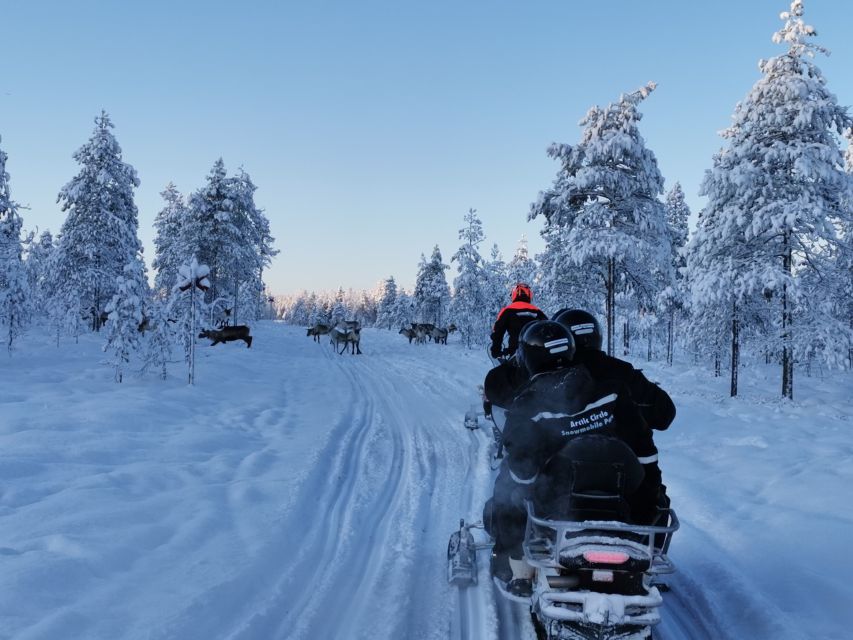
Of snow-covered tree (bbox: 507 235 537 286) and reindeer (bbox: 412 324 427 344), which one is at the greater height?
snow-covered tree (bbox: 507 235 537 286)

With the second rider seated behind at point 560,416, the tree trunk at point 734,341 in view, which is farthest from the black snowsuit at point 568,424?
the tree trunk at point 734,341

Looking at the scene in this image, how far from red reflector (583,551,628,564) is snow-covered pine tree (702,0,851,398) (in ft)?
54.7

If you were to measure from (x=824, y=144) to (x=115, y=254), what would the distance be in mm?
31151

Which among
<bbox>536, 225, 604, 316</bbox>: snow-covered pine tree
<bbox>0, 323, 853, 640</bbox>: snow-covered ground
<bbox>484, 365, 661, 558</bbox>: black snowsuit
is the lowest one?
<bbox>0, 323, 853, 640</bbox>: snow-covered ground

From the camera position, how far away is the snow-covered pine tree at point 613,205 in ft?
61.4

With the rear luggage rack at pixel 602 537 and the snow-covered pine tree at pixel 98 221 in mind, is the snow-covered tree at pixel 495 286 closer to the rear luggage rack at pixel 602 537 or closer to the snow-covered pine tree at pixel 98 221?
the snow-covered pine tree at pixel 98 221

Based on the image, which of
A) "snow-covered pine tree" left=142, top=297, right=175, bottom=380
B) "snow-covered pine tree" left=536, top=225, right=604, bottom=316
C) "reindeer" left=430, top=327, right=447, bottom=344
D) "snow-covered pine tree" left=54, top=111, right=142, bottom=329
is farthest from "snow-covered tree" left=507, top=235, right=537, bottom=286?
"snow-covered pine tree" left=142, top=297, right=175, bottom=380

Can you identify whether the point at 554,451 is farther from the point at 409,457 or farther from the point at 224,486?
the point at 409,457

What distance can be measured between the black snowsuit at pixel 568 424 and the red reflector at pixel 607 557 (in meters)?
0.41

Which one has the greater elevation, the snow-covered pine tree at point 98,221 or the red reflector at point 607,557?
the snow-covered pine tree at point 98,221

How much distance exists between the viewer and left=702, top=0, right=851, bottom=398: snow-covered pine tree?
15938 millimetres

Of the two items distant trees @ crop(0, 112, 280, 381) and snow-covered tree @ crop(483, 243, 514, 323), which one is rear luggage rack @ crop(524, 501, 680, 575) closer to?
distant trees @ crop(0, 112, 280, 381)

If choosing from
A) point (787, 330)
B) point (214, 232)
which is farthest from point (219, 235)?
point (787, 330)

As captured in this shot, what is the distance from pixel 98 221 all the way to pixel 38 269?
14.0m
